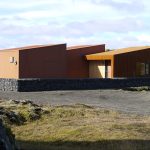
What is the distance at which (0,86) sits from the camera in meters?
33.3

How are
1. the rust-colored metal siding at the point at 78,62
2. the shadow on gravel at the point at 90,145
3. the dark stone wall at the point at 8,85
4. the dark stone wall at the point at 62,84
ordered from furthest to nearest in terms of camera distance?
1. the rust-colored metal siding at the point at 78,62
2. the dark stone wall at the point at 62,84
3. the dark stone wall at the point at 8,85
4. the shadow on gravel at the point at 90,145

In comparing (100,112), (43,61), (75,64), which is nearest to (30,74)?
(43,61)

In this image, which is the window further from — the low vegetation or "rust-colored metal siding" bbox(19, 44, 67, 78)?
the low vegetation

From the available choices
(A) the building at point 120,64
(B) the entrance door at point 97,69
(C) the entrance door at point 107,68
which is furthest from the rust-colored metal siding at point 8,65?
(C) the entrance door at point 107,68

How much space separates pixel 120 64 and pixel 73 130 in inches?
1290

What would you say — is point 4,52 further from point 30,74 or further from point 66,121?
point 66,121

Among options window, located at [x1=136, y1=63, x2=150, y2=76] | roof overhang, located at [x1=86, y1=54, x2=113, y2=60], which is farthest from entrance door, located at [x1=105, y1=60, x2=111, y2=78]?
window, located at [x1=136, y1=63, x2=150, y2=76]

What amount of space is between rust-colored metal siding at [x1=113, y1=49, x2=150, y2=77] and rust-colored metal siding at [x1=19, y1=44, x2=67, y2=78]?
15.7ft

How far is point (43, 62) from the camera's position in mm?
45031

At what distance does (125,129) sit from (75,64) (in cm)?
3469

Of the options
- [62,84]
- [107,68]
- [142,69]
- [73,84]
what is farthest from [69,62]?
[62,84]

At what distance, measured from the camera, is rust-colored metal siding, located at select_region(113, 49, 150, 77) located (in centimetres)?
4553

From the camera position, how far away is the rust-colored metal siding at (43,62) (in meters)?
43.9

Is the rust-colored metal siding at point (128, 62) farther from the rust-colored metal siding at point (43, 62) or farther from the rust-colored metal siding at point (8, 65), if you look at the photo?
the rust-colored metal siding at point (8, 65)
